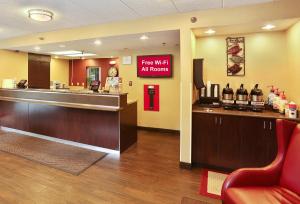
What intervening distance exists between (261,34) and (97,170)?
3571 millimetres

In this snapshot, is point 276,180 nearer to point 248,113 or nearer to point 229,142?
point 229,142

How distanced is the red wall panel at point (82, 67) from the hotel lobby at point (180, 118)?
8.45ft

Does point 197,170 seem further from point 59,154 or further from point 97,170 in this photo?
point 59,154

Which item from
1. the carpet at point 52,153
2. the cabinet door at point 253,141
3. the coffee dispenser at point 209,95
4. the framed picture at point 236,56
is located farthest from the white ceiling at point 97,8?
the carpet at point 52,153

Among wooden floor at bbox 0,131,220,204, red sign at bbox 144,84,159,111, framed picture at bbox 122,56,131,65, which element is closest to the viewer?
wooden floor at bbox 0,131,220,204

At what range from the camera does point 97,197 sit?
2.43 meters

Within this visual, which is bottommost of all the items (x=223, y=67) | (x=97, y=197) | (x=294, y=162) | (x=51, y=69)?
(x=97, y=197)

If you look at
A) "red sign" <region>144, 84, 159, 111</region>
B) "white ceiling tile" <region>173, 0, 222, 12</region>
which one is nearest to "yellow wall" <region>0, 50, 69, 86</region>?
"red sign" <region>144, 84, 159, 111</region>

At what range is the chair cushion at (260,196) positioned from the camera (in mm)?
1585

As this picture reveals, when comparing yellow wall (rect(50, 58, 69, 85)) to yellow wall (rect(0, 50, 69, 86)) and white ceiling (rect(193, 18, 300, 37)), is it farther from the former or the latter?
white ceiling (rect(193, 18, 300, 37))

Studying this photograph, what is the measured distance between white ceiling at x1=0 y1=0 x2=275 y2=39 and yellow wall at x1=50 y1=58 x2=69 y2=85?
12.0ft

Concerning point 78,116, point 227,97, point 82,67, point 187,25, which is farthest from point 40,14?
point 82,67

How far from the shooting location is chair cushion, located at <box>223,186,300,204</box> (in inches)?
62.4

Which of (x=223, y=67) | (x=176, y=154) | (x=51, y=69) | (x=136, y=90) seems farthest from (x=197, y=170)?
(x=51, y=69)
